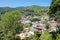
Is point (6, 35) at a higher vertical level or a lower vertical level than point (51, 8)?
lower

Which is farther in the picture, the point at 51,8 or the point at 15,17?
the point at 15,17

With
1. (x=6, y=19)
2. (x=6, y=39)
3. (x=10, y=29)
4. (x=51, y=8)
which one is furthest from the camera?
(x=6, y=19)

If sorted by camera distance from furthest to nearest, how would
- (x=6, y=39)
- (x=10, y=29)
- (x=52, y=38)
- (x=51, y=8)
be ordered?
(x=10, y=29) → (x=6, y=39) → (x=51, y=8) → (x=52, y=38)

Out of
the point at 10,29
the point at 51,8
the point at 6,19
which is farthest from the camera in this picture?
the point at 6,19

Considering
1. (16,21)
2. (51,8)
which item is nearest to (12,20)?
(16,21)

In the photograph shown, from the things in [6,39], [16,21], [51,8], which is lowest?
[6,39]

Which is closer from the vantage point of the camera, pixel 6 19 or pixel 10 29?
pixel 10 29

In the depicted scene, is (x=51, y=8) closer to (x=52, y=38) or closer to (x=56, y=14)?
(x=56, y=14)

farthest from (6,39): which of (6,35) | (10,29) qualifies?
(10,29)

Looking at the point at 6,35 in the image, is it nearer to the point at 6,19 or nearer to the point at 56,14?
the point at 6,19
